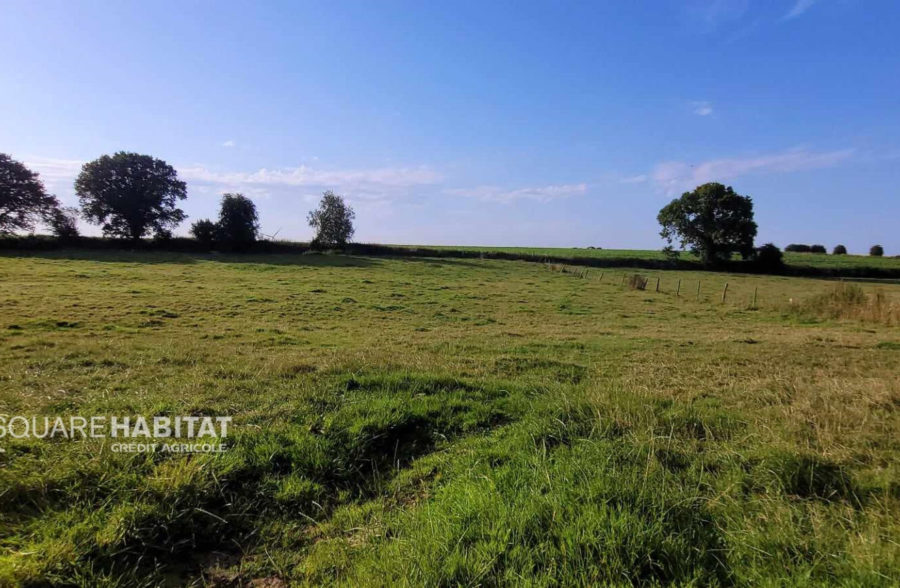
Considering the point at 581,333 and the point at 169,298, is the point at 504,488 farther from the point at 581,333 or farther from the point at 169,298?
the point at 169,298

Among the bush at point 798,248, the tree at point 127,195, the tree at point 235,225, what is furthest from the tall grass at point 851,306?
the bush at point 798,248

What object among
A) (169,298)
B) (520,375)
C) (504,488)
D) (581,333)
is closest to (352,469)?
(504,488)

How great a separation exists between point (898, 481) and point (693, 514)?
1.92 m

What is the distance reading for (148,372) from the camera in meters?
7.64

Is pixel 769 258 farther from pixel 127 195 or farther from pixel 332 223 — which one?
pixel 127 195

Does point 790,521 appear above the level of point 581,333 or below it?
above

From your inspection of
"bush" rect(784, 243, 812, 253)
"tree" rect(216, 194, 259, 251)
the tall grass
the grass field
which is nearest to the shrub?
the tall grass

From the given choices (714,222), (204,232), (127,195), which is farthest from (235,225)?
(714,222)

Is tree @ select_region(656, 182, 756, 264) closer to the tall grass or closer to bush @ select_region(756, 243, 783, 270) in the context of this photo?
bush @ select_region(756, 243, 783, 270)

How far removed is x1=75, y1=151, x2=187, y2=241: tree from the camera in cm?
5784

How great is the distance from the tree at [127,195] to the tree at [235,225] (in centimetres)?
768

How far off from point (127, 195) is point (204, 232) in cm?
1104

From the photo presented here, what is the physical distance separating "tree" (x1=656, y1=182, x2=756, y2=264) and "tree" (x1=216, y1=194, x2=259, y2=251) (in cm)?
6852

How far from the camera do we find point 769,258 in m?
66.5
